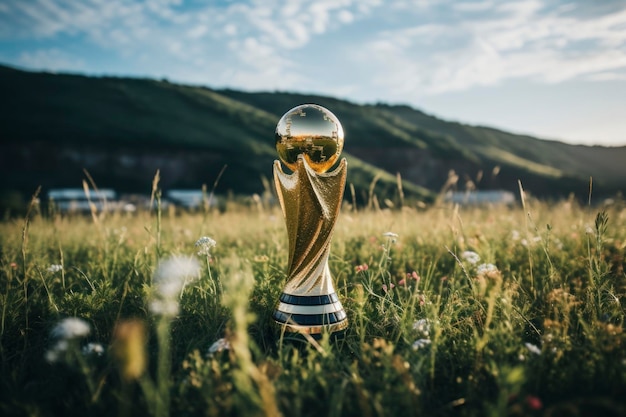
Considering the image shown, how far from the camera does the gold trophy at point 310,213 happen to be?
2434 millimetres

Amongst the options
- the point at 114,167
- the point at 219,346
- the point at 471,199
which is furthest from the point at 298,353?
the point at 114,167

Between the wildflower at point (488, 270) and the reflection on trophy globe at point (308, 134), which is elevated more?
the reflection on trophy globe at point (308, 134)

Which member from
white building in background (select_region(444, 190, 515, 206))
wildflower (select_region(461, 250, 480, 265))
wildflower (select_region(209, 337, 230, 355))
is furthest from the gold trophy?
white building in background (select_region(444, 190, 515, 206))

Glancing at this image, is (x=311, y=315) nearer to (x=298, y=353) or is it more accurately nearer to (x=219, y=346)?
(x=298, y=353)

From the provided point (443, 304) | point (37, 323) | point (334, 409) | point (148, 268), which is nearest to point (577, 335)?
point (443, 304)

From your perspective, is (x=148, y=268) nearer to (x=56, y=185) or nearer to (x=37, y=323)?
(x=37, y=323)

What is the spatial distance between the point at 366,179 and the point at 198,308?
58.0 ft

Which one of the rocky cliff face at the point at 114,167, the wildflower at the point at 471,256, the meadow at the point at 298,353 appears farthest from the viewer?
the rocky cliff face at the point at 114,167

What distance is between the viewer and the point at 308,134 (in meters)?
2.46

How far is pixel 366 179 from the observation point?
20031 mm

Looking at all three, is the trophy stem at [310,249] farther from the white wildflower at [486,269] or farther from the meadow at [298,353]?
the white wildflower at [486,269]

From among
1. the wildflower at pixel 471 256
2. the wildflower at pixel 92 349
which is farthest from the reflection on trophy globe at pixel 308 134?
the wildflower at pixel 92 349

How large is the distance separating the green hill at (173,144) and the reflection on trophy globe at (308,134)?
560 inches

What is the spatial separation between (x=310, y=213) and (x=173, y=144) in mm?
22160
